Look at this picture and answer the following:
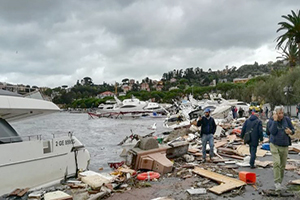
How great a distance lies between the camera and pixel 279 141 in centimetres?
615

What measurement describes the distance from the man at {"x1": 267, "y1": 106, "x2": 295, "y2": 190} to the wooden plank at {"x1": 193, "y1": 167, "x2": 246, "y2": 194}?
93 centimetres

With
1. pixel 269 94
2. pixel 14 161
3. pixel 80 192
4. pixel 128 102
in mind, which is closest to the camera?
pixel 80 192

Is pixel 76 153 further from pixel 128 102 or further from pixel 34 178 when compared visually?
pixel 128 102

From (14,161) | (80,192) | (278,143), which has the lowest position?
(80,192)

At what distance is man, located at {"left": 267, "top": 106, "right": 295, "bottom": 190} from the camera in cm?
614

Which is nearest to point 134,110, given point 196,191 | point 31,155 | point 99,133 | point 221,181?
point 99,133

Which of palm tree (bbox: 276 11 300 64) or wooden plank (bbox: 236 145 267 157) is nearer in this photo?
wooden plank (bbox: 236 145 267 157)

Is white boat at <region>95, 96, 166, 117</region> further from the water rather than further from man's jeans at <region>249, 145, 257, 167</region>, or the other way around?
man's jeans at <region>249, 145, 257, 167</region>

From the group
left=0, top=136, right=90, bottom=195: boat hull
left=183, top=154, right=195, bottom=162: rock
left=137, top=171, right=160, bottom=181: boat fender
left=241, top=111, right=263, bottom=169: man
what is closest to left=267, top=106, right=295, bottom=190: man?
left=241, top=111, right=263, bottom=169: man

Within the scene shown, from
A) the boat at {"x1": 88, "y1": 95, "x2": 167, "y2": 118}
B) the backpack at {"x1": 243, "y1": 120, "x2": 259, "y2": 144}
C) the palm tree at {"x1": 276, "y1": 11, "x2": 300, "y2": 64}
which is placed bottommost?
the boat at {"x1": 88, "y1": 95, "x2": 167, "y2": 118}

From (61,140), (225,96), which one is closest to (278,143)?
(61,140)

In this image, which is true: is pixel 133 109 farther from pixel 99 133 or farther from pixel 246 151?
pixel 246 151

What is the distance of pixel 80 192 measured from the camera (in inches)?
289

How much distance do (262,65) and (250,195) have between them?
659 feet
